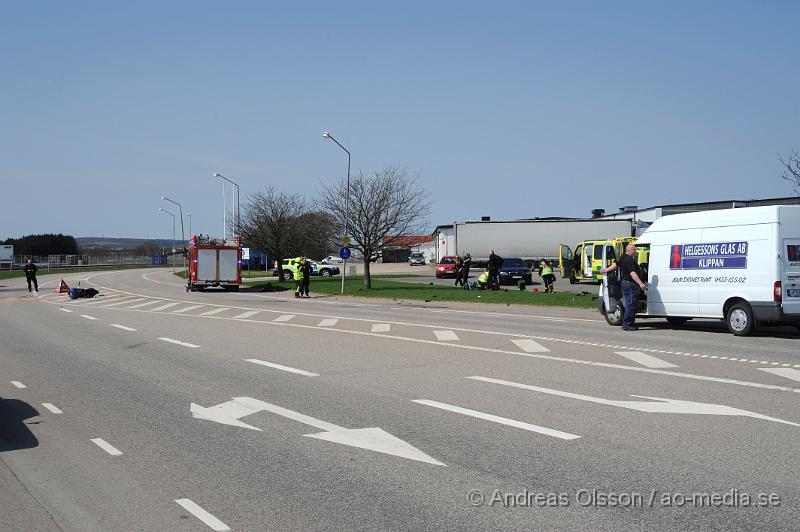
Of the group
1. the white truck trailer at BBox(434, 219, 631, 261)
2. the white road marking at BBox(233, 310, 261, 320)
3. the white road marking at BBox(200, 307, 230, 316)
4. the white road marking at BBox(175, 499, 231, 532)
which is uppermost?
the white truck trailer at BBox(434, 219, 631, 261)

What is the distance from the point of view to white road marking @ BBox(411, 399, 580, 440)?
7.32m

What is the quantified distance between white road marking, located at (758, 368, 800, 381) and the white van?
4271 millimetres

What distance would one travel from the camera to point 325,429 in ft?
25.5

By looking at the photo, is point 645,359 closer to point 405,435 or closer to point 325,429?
point 405,435

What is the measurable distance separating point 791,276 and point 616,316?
402 cm

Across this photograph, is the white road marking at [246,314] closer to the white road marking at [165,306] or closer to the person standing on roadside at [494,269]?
the white road marking at [165,306]

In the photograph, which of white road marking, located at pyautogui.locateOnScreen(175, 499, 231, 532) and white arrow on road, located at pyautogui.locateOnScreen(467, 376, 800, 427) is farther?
white arrow on road, located at pyautogui.locateOnScreen(467, 376, 800, 427)

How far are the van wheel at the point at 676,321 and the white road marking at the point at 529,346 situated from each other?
413 centimetres

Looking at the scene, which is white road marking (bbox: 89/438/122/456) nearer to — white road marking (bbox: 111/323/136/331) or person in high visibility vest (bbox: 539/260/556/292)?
white road marking (bbox: 111/323/136/331)

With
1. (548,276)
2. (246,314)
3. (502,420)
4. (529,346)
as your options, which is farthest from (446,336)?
(548,276)

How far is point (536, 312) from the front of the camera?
2452cm

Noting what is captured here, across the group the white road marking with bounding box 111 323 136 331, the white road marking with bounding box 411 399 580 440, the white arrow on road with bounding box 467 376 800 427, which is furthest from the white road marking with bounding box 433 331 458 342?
the white road marking with bounding box 111 323 136 331

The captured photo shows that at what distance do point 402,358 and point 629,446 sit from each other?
21.8 ft

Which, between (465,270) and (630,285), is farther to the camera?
(465,270)
